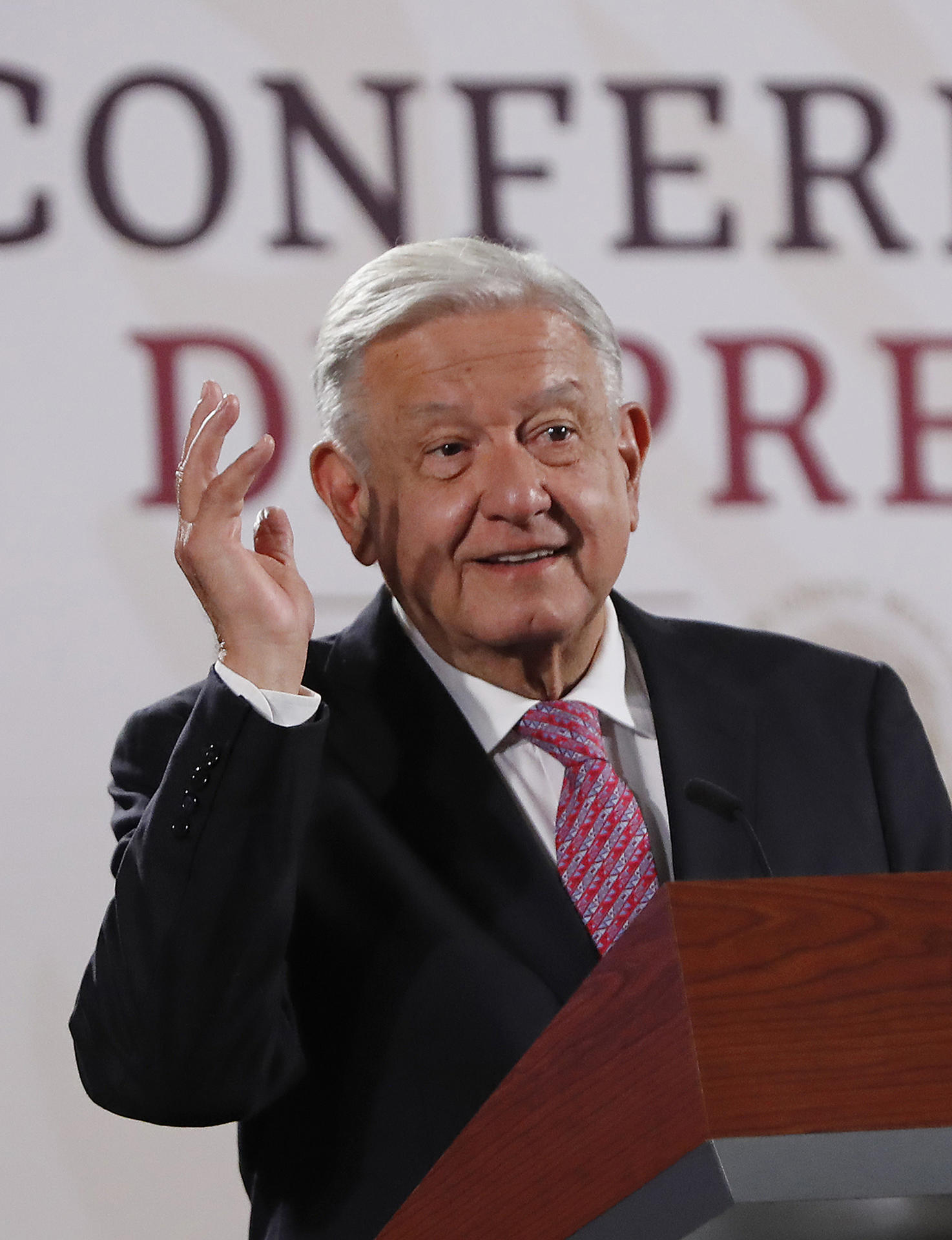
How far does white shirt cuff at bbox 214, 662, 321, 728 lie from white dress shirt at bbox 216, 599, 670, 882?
303mm

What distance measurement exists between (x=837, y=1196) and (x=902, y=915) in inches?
→ 6.5

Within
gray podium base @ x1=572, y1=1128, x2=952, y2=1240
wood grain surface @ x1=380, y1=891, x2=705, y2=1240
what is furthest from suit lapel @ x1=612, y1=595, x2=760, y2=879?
gray podium base @ x1=572, y1=1128, x2=952, y2=1240

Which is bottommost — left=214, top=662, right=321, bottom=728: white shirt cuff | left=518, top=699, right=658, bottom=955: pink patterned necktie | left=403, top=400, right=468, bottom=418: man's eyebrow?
left=518, top=699, right=658, bottom=955: pink patterned necktie

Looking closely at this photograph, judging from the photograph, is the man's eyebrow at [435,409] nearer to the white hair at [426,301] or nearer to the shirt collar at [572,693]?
the white hair at [426,301]

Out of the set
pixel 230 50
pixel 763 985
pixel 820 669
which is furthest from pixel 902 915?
pixel 230 50

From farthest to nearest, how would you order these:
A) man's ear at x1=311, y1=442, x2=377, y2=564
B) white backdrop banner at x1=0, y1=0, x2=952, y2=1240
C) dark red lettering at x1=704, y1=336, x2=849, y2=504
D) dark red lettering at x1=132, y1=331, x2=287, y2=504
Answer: dark red lettering at x1=704, y1=336, x2=849, y2=504
dark red lettering at x1=132, y1=331, x2=287, y2=504
white backdrop banner at x1=0, y1=0, x2=952, y2=1240
man's ear at x1=311, y1=442, x2=377, y2=564

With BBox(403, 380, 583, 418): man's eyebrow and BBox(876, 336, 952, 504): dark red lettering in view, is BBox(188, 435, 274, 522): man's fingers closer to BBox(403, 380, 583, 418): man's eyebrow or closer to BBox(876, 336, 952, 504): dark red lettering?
Answer: BBox(403, 380, 583, 418): man's eyebrow

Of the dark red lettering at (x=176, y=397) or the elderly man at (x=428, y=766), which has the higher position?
the dark red lettering at (x=176, y=397)

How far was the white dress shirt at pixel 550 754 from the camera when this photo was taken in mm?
1713

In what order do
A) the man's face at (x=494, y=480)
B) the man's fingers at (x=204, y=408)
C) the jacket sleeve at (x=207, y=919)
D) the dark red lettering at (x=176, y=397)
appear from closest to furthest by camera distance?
the jacket sleeve at (x=207, y=919) → the man's fingers at (x=204, y=408) → the man's face at (x=494, y=480) → the dark red lettering at (x=176, y=397)

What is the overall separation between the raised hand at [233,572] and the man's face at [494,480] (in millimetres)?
298

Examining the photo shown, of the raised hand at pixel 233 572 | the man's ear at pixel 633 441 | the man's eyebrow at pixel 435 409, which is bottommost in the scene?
the raised hand at pixel 233 572

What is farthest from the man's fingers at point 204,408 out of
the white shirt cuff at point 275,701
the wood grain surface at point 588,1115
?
the wood grain surface at point 588,1115

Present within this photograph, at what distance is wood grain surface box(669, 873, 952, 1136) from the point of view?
0.86m
